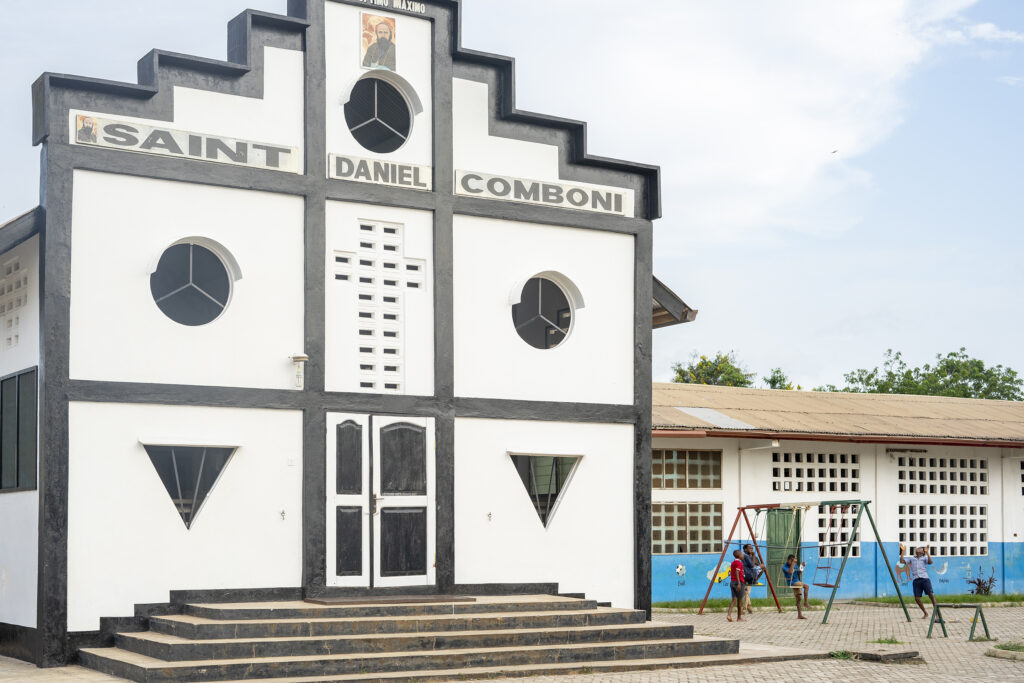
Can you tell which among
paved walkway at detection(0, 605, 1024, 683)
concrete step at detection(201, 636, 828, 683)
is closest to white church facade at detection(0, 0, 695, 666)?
paved walkway at detection(0, 605, 1024, 683)

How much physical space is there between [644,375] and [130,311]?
6753 millimetres

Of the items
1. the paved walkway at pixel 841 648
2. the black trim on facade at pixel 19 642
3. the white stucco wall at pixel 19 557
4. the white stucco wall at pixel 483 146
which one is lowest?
the paved walkway at pixel 841 648

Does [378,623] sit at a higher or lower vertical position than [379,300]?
lower

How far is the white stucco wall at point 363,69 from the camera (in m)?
15.3

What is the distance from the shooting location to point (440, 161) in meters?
15.8

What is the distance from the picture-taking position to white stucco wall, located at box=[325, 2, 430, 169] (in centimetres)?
1527

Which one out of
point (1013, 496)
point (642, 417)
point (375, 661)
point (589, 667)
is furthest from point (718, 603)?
point (375, 661)

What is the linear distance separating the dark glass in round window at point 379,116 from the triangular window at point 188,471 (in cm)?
423

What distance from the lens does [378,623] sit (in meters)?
13.1

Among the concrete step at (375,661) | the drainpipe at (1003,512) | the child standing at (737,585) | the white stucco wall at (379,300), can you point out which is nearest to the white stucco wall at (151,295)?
the white stucco wall at (379,300)

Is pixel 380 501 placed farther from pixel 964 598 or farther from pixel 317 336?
pixel 964 598

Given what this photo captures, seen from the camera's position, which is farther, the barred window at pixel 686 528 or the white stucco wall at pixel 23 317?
the barred window at pixel 686 528

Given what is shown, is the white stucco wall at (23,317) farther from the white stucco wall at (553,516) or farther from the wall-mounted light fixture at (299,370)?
the white stucco wall at (553,516)

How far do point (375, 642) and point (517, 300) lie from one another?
509cm
